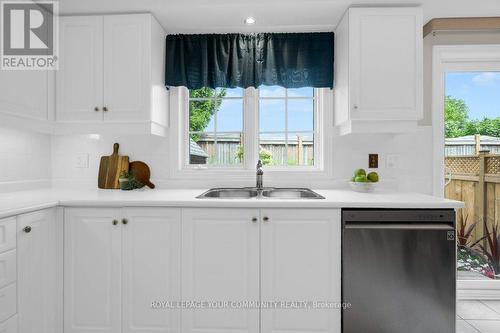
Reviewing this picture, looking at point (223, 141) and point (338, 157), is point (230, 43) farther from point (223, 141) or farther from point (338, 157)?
point (338, 157)

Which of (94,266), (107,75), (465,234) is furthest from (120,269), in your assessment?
(465,234)

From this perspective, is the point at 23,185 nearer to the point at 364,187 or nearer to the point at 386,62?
the point at 364,187

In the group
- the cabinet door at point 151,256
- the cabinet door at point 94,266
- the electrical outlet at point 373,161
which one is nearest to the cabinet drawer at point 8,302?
the cabinet door at point 94,266

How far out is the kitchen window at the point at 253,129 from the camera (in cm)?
259

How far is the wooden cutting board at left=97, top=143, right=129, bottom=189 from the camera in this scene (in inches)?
95.3

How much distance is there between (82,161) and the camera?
8.25 feet

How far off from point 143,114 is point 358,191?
165cm

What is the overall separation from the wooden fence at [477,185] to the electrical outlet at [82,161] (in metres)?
2.95

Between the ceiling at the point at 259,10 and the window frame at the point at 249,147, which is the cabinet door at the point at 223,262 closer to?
the window frame at the point at 249,147

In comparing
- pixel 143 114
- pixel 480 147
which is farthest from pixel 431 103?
pixel 143 114

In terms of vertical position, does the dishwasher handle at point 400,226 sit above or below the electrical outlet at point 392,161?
below

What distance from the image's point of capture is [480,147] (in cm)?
255

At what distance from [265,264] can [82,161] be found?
5.70 ft

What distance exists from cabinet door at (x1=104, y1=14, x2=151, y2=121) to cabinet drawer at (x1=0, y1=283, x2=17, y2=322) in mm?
1216
